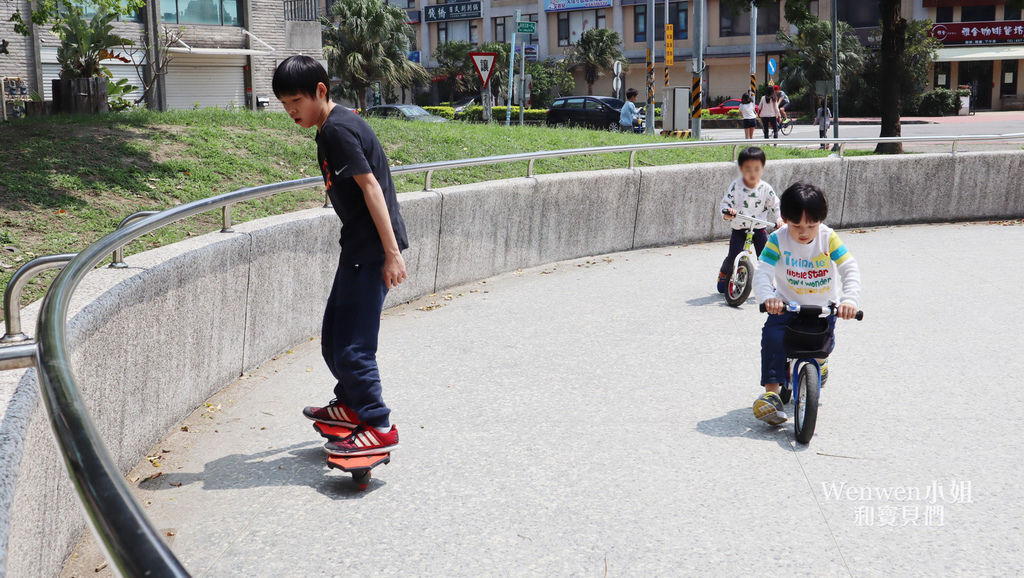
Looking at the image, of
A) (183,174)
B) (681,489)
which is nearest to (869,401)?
(681,489)


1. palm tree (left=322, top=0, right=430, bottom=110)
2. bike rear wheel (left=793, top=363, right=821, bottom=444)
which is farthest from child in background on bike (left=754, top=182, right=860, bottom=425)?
palm tree (left=322, top=0, right=430, bottom=110)

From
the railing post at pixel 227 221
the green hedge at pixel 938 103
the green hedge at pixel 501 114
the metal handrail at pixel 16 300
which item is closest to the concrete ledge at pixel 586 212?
the railing post at pixel 227 221

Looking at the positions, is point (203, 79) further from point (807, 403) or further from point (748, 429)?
point (807, 403)

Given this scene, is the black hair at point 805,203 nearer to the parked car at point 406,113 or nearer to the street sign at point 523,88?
the street sign at point 523,88

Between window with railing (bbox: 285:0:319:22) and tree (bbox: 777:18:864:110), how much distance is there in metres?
22.3

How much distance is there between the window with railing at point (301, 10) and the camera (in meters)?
35.2

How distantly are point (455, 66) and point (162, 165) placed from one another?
57551 millimetres

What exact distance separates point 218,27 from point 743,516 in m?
30.6

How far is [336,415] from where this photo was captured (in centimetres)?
431

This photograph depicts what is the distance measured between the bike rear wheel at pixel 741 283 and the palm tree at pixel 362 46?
38706 millimetres

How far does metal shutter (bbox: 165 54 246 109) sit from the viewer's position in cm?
3167

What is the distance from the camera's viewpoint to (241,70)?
32938 mm

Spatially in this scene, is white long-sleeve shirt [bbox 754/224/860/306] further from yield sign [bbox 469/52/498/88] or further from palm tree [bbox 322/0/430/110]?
palm tree [bbox 322/0/430/110]

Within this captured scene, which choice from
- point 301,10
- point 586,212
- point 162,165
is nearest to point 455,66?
point 301,10
